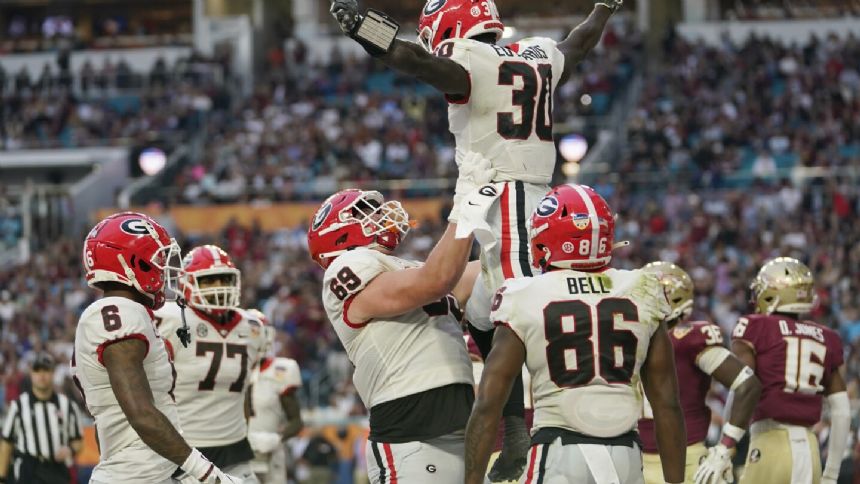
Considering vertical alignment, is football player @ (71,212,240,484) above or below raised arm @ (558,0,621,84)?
below

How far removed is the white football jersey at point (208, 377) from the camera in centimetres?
831

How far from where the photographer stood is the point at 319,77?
3077 centimetres

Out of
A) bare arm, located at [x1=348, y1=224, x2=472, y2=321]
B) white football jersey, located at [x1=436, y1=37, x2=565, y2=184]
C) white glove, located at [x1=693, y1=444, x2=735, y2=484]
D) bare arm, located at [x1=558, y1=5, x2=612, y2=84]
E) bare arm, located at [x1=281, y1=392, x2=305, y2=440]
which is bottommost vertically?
bare arm, located at [x1=281, y1=392, x2=305, y2=440]

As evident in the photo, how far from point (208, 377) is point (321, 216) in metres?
2.33

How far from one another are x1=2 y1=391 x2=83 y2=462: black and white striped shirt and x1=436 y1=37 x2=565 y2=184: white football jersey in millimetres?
5551

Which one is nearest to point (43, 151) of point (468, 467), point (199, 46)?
point (199, 46)

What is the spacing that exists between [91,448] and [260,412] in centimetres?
606

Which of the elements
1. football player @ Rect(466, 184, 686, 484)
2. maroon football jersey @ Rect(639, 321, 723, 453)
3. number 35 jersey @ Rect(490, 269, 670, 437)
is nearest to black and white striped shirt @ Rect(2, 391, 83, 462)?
maroon football jersey @ Rect(639, 321, 723, 453)

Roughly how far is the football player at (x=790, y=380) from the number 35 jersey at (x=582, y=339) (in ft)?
10.6

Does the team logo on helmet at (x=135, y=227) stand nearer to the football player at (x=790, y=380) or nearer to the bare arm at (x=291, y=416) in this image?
the football player at (x=790, y=380)

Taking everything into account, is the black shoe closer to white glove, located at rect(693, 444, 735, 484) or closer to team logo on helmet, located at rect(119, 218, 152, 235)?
team logo on helmet, located at rect(119, 218, 152, 235)

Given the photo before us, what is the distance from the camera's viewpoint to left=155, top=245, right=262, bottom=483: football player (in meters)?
8.32

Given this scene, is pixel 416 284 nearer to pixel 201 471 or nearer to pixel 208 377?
pixel 201 471

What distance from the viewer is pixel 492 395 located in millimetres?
5543
